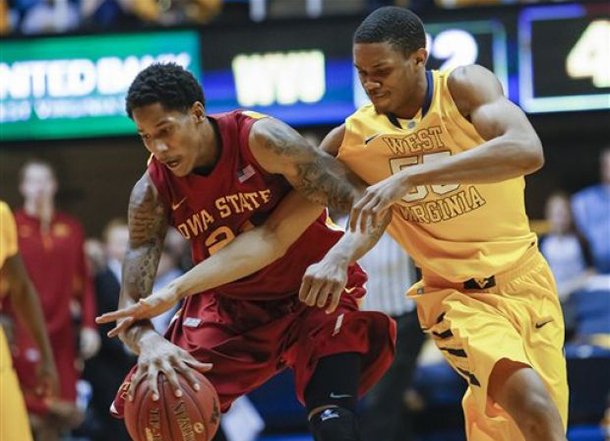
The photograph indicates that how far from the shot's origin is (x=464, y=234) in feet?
15.8

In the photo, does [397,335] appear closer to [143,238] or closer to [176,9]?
[143,238]

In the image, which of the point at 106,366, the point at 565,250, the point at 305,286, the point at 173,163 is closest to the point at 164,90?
the point at 173,163

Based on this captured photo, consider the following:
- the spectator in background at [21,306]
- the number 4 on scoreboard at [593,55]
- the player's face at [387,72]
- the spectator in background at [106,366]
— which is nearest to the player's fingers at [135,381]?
the spectator in background at [21,306]

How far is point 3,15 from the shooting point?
11.5 m

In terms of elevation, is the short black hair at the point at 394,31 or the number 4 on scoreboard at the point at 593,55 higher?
the short black hair at the point at 394,31

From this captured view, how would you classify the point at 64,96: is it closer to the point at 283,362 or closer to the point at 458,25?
the point at 458,25

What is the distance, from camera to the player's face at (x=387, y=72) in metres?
4.61

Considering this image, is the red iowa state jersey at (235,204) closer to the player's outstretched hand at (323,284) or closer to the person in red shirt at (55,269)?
the player's outstretched hand at (323,284)

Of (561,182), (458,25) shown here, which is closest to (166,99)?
(458,25)

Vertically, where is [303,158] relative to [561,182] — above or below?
above

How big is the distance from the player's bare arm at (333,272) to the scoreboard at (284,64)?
5.60 meters

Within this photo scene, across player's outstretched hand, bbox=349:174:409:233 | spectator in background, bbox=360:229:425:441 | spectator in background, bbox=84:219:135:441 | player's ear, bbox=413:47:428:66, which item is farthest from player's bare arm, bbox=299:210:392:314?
spectator in background, bbox=84:219:135:441

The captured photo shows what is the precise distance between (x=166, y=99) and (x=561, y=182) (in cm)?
818

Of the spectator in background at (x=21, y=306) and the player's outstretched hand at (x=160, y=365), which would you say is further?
the spectator in background at (x=21, y=306)
